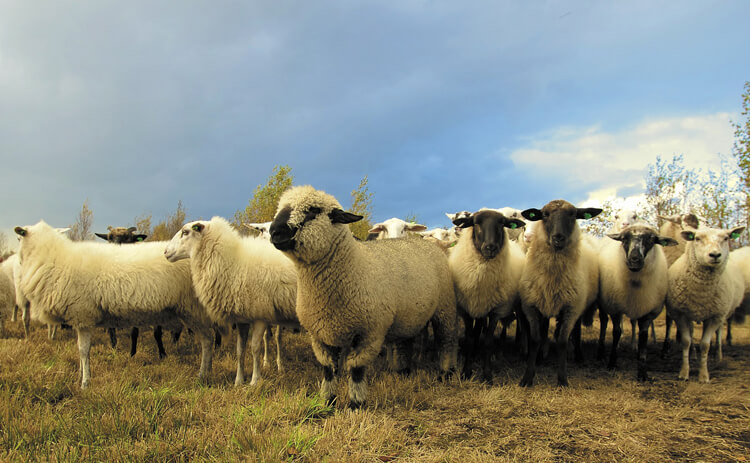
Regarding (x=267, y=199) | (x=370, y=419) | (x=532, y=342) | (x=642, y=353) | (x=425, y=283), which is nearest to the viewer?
(x=370, y=419)

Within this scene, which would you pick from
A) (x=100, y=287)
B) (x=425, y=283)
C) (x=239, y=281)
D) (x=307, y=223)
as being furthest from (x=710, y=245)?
(x=100, y=287)

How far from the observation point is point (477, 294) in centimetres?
643

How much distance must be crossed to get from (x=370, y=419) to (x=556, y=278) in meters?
3.48

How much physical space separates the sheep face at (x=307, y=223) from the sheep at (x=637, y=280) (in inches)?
184

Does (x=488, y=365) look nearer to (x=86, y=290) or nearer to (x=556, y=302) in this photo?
(x=556, y=302)

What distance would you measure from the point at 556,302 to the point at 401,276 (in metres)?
2.45

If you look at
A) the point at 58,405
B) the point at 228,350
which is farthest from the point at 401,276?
the point at 228,350

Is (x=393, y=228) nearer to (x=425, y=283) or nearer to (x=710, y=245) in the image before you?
(x=425, y=283)

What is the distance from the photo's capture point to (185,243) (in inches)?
264

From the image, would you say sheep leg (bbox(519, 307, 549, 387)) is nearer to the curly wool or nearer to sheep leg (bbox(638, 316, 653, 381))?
the curly wool

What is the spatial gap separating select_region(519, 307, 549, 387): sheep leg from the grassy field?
196mm

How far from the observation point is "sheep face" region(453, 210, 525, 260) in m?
6.09

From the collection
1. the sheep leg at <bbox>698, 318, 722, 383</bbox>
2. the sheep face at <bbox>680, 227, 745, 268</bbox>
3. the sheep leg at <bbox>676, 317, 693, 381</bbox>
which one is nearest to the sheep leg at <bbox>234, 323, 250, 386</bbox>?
the sheep leg at <bbox>676, 317, 693, 381</bbox>

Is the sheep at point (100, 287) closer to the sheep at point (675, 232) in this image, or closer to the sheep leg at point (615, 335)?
the sheep leg at point (615, 335)
